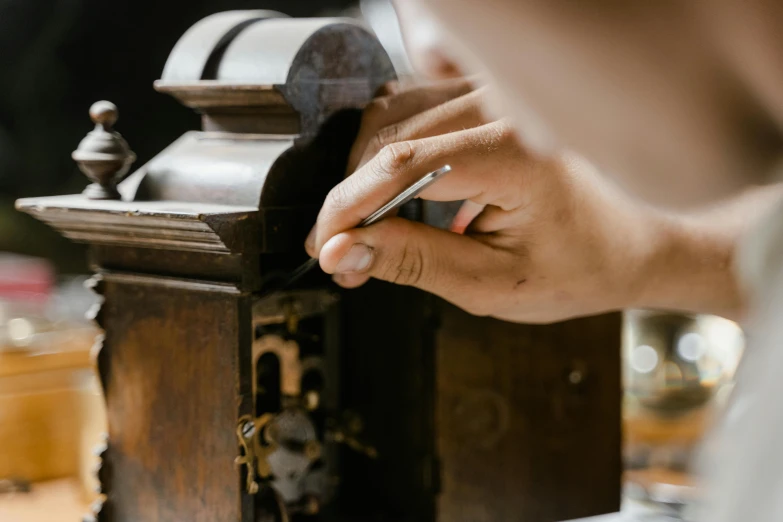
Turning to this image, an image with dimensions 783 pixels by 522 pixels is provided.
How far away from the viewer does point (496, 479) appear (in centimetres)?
137

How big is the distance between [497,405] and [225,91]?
62cm

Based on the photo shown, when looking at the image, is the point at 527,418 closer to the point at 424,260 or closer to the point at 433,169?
the point at 424,260

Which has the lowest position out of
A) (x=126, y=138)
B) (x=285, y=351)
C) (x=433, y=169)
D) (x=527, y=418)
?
(x=527, y=418)

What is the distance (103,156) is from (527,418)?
0.73 meters

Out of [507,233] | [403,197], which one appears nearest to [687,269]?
[507,233]

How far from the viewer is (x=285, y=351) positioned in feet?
4.14

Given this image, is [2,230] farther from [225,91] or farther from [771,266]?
[771,266]

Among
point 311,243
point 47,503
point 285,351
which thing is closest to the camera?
point 311,243

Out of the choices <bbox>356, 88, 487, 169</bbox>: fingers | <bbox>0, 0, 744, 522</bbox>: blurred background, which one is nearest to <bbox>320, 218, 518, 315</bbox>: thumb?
<bbox>356, 88, 487, 169</bbox>: fingers

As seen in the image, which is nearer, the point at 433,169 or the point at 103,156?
the point at 433,169

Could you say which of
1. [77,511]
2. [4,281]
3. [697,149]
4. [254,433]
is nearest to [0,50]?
[4,281]

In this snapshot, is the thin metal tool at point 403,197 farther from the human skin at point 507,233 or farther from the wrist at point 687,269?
the wrist at point 687,269

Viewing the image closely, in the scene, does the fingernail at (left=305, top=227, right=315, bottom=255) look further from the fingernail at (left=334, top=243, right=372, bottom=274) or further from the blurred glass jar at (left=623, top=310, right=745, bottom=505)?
the blurred glass jar at (left=623, top=310, right=745, bottom=505)

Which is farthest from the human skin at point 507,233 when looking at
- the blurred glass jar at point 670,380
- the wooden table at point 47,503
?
the blurred glass jar at point 670,380
